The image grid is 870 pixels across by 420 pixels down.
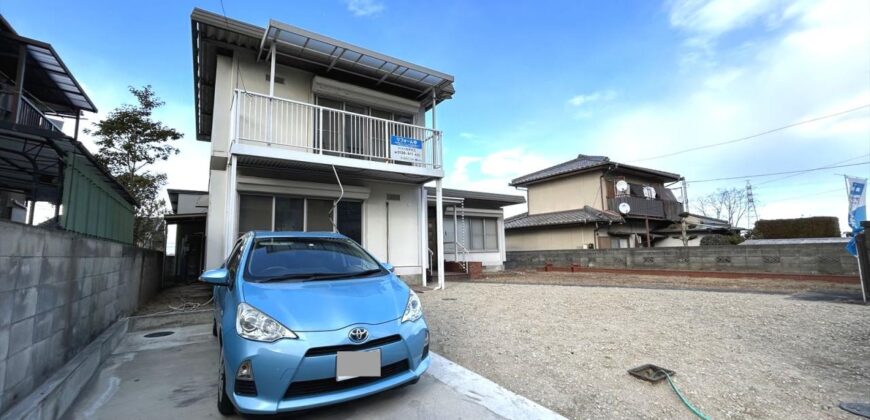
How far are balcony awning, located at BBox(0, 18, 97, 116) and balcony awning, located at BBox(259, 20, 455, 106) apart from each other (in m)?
3.22

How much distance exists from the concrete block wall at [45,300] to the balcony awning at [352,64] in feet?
14.8

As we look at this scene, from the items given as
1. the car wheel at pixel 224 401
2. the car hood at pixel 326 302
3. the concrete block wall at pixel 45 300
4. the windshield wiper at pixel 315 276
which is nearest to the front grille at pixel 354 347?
the car hood at pixel 326 302

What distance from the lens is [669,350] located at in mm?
3867

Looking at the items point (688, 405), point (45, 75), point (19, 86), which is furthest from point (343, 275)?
point (45, 75)

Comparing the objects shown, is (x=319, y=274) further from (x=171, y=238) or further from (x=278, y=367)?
(x=171, y=238)

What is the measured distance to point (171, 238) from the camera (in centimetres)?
1839

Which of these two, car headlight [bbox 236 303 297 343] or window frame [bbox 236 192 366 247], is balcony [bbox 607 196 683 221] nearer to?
window frame [bbox 236 192 366 247]

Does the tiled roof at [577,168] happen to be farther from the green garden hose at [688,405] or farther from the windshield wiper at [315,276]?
the windshield wiper at [315,276]

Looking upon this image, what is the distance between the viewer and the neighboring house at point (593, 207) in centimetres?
1855

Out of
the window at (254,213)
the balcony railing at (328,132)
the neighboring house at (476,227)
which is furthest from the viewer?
the neighboring house at (476,227)

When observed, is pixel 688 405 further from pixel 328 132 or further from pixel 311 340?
pixel 328 132

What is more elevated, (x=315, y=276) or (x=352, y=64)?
(x=352, y=64)

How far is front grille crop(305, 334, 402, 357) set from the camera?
2243 mm

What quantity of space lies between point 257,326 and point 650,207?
73.6 ft
